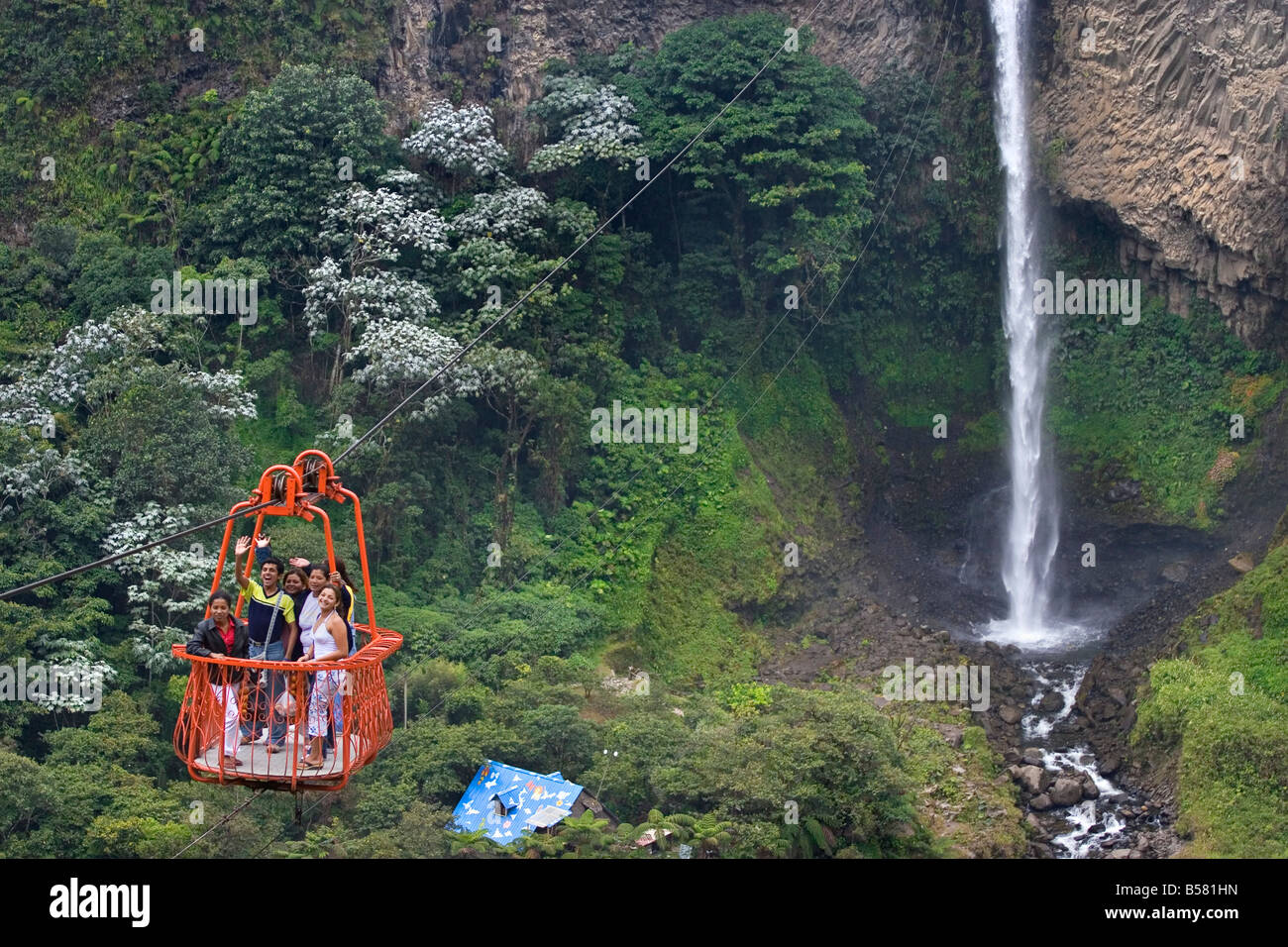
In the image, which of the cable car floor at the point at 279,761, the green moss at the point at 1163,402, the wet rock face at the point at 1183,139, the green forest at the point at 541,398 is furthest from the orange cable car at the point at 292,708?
the wet rock face at the point at 1183,139

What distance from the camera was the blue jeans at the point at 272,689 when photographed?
12.5 metres

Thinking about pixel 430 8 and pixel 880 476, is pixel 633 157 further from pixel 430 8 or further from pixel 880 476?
pixel 880 476

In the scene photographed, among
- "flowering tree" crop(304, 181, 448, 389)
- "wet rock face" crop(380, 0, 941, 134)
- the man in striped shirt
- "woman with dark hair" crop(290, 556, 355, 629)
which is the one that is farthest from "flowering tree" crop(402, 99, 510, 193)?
the man in striped shirt

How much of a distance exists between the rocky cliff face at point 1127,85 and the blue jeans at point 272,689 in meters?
18.7

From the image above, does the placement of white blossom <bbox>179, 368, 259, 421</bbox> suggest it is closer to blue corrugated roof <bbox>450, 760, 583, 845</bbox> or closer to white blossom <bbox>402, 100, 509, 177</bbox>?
white blossom <bbox>402, 100, 509, 177</bbox>

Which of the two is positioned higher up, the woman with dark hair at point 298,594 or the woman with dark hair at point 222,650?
the woman with dark hair at point 298,594

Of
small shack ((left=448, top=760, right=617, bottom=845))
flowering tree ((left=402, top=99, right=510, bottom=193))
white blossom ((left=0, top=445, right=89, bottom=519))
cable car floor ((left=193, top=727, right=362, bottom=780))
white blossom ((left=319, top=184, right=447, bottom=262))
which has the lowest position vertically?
small shack ((left=448, top=760, right=617, bottom=845))

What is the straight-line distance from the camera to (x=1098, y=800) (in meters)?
24.1

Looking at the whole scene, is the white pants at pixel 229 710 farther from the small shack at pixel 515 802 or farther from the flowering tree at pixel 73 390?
the flowering tree at pixel 73 390

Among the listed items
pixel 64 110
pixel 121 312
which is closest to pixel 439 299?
pixel 121 312

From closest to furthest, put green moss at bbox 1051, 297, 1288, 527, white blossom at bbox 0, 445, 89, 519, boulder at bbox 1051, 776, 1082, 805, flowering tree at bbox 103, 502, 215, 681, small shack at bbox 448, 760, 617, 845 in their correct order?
small shack at bbox 448, 760, 617, 845 < flowering tree at bbox 103, 502, 215, 681 < white blossom at bbox 0, 445, 89, 519 < boulder at bbox 1051, 776, 1082, 805 < green moss at bbox 1051, 297, 1288, 527

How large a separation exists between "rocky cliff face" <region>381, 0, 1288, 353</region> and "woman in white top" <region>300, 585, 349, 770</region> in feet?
62.3

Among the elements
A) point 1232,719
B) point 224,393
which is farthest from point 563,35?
point 1232,719

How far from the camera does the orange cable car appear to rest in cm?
1234
